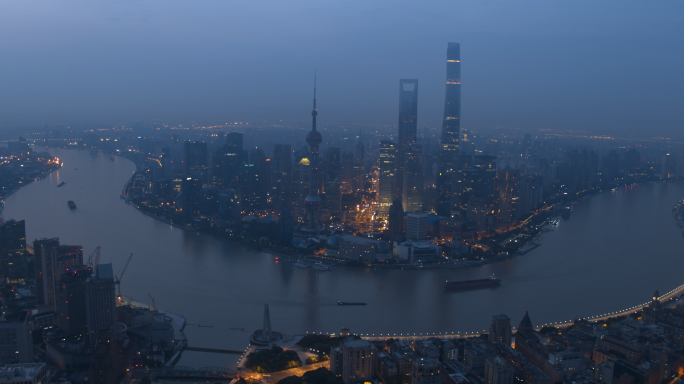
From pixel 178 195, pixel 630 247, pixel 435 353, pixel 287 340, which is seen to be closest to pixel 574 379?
pixel 435 353

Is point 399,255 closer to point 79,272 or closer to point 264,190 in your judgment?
point 79,272

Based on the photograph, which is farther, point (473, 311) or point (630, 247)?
point (630, 247)

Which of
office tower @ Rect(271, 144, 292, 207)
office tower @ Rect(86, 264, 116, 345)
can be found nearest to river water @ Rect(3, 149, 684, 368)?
office tower @ Rect(86, 264, 116, 345)

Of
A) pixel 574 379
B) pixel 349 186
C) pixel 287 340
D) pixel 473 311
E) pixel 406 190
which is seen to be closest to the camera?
pixel 574 379

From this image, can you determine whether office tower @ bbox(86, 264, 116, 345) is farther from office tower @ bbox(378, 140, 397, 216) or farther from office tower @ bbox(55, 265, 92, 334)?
office tower @ bbox(378, 140, 397, 216)

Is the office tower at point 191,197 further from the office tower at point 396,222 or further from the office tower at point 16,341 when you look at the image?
the office tower at point 16,341

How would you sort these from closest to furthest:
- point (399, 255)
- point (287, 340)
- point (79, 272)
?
point (287, 340) < point (79, 272) < point (399, 255)

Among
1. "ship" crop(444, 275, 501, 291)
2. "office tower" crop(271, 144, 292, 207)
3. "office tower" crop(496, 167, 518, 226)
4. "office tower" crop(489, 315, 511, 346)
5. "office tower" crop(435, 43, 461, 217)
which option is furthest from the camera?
"office tower" crop(435, 43, 461, 217)
